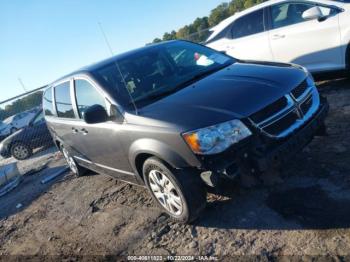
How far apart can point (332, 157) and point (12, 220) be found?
5159 millimetres

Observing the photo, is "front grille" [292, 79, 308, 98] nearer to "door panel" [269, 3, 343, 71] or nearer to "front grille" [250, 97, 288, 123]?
"front grille" [250, 97, 288, 123]

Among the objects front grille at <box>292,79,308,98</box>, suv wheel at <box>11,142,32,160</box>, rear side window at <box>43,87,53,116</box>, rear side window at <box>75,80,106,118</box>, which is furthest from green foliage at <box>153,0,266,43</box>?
front grille at <box>292,79,308,98</box>

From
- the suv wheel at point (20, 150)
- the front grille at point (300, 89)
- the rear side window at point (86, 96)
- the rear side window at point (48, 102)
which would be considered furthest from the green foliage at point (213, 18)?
the front grille at point (300, 89)

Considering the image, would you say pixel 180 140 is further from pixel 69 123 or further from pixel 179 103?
pixel 69 123

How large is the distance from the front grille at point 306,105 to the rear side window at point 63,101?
10.5ft

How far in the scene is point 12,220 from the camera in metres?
6.22

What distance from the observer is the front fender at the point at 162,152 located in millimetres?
3334

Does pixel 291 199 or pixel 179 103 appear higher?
pixel 179 103

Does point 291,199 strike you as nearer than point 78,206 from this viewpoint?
Yes

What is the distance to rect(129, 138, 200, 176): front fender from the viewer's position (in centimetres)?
333

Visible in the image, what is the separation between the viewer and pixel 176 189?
3543 millimetres

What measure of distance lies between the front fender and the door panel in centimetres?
418

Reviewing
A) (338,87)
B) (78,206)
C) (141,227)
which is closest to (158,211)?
(141,227)

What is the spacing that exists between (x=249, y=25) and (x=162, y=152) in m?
5.07
